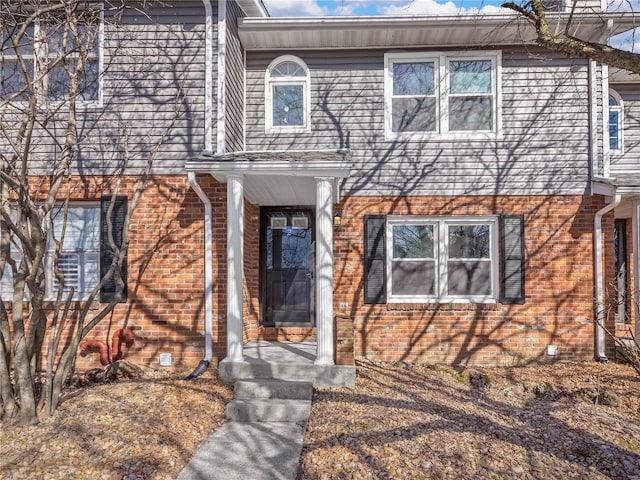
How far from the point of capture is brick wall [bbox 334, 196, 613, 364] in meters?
6.67

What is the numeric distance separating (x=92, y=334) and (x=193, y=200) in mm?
2290

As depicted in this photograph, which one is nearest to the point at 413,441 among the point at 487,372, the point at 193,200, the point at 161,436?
the point at 161,436

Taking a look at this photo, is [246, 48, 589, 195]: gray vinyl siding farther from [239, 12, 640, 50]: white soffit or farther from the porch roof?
the porch roof

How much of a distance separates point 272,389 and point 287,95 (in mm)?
4528

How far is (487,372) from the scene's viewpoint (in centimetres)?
635

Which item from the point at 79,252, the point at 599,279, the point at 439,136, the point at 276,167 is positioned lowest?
the point at 599,279

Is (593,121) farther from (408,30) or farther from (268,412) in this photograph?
(268,412)

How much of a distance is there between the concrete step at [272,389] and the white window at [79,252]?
2824mm

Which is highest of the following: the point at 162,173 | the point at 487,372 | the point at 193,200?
the point at 162,173

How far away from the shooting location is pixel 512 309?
6684 mm

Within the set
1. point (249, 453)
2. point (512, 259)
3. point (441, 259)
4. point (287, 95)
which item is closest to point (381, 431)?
point (249, 453)

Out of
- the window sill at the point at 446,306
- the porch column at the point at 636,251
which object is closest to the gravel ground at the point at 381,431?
the porch column at the point at 636,251

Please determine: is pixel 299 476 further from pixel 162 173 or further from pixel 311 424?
pixel 162 173

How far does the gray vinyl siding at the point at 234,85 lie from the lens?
6191 mm
